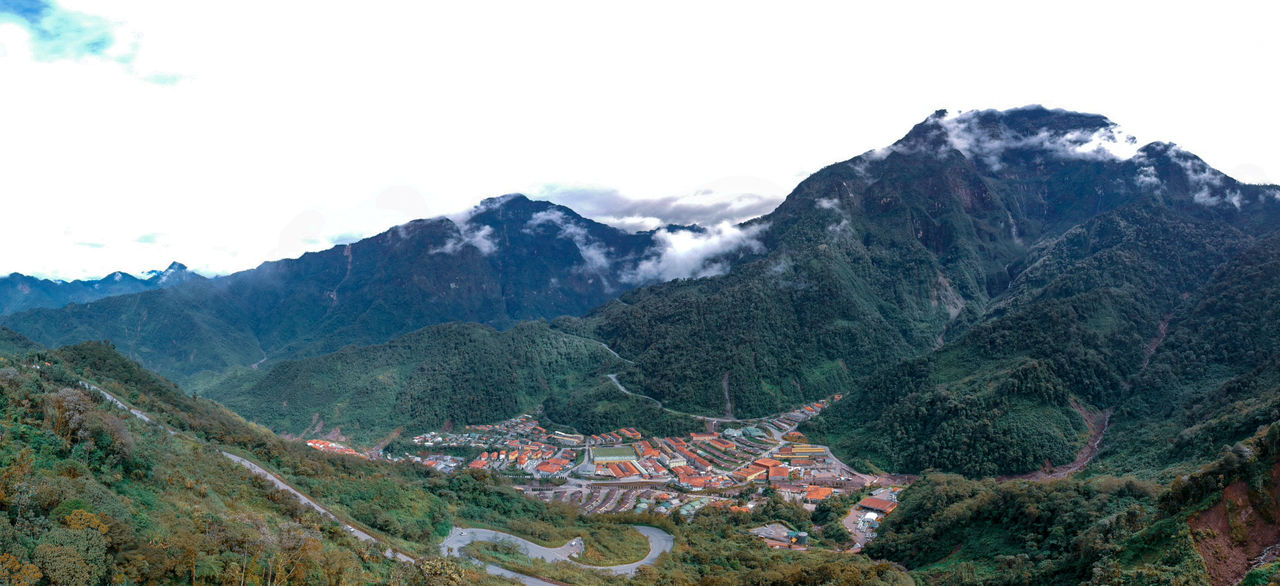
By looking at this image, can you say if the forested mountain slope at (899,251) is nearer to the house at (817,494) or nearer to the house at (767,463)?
the house at (767,463)

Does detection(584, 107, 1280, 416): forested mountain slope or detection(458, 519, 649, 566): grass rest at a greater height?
detection(584, 107, 1280, 416): forested mountain slope

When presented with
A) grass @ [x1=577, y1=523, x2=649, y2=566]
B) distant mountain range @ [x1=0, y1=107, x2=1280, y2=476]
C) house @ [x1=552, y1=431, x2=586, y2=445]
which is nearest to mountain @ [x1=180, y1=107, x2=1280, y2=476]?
distant mountain range @ [x1=0, y1=107, x2=1280, y2=476]

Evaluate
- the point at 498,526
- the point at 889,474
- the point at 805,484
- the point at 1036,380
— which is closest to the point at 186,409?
the point at 498,526

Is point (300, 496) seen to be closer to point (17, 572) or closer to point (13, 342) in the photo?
point (17, 572)

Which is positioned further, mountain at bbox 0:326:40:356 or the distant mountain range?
the distant mountain range

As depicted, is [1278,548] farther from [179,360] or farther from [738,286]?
[179,360]

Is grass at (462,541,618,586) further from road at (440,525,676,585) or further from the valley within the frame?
road at (440,525,676,585)

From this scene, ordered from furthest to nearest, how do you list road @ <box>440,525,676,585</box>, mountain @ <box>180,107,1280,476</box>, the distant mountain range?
mountain @ <box>180,107,1280,476</box> < the distant mountain range < road @ <box>440,525,676,585</box>

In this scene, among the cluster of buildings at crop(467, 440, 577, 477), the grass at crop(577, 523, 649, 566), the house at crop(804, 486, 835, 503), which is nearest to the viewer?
the grass at crop(577, 523, 649, 566)

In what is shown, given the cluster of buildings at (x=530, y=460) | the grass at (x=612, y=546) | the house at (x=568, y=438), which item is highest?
the grass at (x=612, y=546)

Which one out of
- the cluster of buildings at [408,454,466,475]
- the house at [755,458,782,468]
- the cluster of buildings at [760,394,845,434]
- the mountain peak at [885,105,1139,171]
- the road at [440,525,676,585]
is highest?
the mountain peak at [885,105,1139,171]

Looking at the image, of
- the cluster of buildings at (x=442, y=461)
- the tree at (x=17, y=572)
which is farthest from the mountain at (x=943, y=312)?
the tree at (x=17, y=572)

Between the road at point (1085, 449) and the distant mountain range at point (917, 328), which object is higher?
the distant mountain range at point (917, 328)
